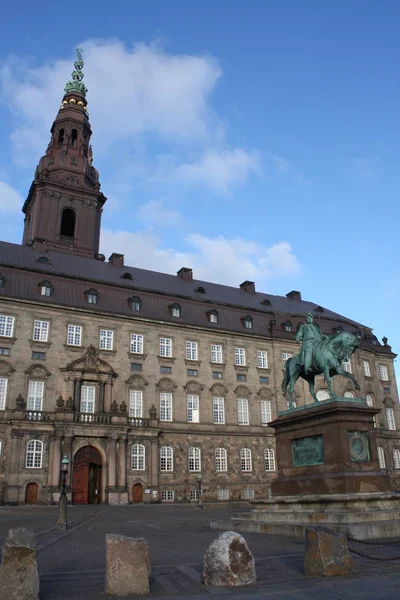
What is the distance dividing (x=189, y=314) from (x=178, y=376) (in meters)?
6.70

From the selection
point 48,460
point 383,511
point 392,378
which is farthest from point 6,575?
point 392,378

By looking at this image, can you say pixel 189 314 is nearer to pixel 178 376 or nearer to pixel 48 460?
pixel 178 376

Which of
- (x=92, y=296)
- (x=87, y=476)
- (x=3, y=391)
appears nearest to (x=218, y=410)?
(x=87, y=476)

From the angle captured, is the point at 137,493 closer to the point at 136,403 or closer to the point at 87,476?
the point at 87,476

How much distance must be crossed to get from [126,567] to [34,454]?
34.2 metres

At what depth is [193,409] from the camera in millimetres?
48844

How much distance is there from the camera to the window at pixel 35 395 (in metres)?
42.0

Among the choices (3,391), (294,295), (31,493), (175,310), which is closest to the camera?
(31,493)

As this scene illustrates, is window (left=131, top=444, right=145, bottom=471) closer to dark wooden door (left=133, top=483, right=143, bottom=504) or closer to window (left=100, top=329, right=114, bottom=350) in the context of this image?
dark wooden door (left=133, top=483, right=143, bottom=504)

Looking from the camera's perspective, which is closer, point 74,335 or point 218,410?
point 74,335

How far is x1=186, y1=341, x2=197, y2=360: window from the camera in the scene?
50500 mm

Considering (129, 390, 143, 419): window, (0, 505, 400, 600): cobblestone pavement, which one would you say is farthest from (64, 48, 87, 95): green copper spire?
(0, 505, 400, 600): cobblestone pavement

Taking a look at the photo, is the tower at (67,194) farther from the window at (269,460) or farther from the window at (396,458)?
the window at (396,458)

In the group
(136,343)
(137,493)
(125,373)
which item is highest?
(136,343)
